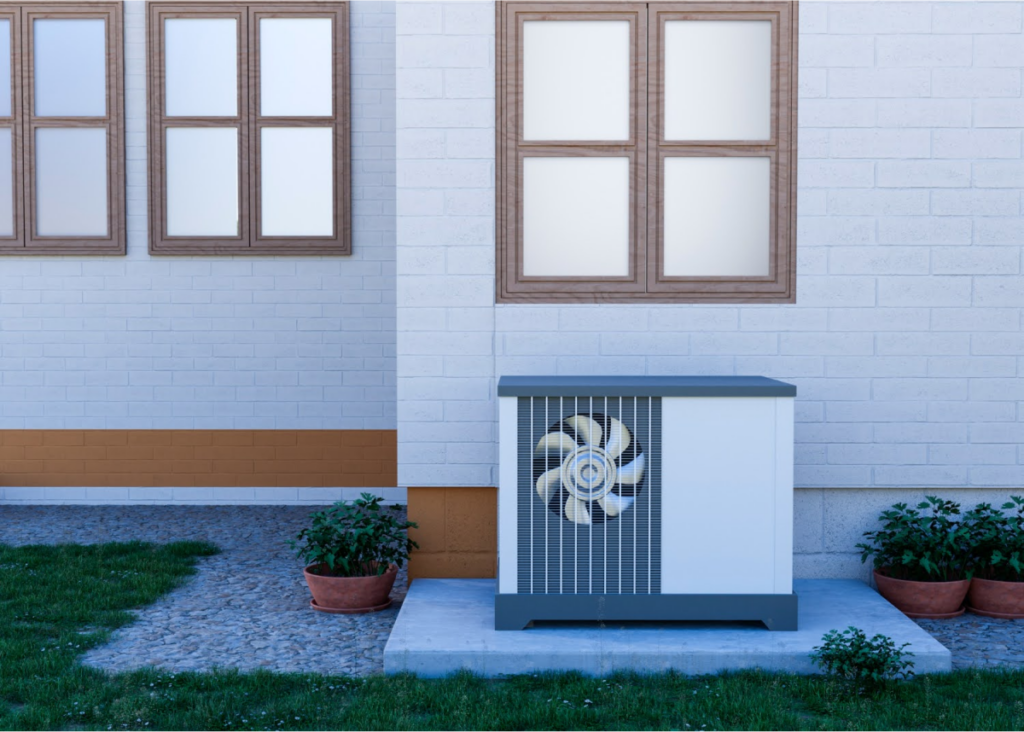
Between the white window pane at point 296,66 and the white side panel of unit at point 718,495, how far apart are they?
502 centimetres

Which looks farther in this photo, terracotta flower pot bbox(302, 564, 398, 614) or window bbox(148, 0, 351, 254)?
window bbox(148, 0, 351, 254)

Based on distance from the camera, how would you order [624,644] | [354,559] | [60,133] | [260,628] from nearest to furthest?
[624,644] → [260,628] → [354,559] → [60,133]

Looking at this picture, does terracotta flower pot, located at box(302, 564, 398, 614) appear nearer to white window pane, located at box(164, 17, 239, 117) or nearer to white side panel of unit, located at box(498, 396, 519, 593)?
white side panel of unit, located at box(498, 396, 519, 593)

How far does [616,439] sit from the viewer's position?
4.65 m

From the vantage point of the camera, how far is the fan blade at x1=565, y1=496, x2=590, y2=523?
15.2ft

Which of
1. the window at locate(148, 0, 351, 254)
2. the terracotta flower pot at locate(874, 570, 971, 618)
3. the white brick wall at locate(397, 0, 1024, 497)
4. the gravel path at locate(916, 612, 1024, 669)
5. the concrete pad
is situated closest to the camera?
the concrete pad

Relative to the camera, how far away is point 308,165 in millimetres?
8484

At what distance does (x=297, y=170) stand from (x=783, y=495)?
5297 millimetres

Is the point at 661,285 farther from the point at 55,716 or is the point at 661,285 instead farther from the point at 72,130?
the point at 72,130

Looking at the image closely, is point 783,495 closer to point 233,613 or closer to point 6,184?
point 233,613

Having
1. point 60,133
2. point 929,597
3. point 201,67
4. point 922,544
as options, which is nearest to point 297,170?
point 201,67

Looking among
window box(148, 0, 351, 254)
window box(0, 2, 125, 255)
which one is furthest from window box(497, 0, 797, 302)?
window box(0, 2, 125, 255)

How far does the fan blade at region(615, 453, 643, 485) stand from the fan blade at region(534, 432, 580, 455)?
0.23 metres

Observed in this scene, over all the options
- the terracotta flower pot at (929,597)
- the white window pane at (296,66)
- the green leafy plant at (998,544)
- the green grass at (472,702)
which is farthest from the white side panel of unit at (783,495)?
the white window pane at (296,66)
